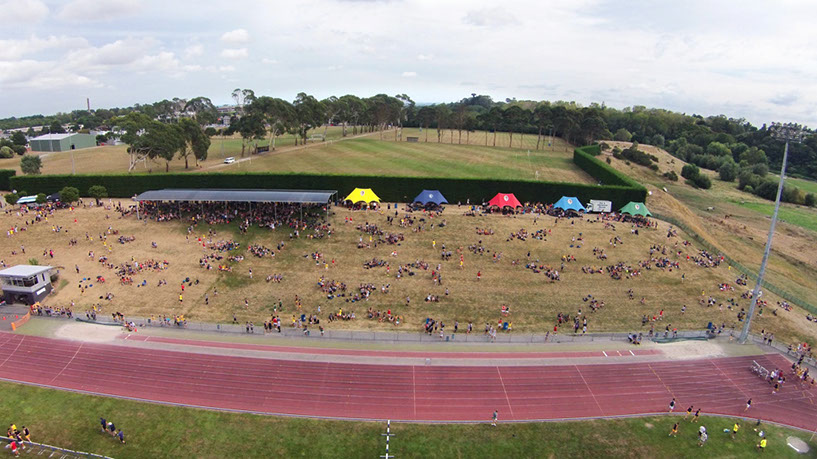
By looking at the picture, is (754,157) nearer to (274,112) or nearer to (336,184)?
(336,184)

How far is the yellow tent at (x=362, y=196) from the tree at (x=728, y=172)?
95.0m

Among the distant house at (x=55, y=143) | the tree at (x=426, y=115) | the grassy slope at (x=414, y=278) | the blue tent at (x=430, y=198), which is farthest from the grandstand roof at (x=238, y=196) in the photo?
the tree at (x=426, y=115)

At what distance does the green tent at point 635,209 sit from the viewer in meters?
57.7

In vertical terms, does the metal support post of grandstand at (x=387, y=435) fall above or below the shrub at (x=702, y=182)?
below

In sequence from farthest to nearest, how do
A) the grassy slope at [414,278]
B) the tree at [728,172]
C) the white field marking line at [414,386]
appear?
the tree at [728,172]
the grassy slope at [414,278]
the white field marking line at [414,386]

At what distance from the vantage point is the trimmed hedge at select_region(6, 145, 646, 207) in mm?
62344

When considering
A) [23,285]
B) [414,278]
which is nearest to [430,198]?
[414,278]

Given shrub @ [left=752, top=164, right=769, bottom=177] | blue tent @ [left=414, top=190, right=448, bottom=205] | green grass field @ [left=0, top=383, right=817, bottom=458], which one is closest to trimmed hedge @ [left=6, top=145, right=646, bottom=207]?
blue tent @ [left=414, top=190, right=448, bottom=205]

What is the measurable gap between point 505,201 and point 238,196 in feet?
111

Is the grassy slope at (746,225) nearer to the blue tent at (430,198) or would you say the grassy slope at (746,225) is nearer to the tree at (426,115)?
the blue tent at (430,198)

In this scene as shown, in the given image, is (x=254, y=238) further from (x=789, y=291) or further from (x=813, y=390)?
(x=789, y=291)

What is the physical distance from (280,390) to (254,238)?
25296 mm

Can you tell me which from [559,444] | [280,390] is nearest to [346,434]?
[280,390]

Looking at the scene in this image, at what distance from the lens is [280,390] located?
3025 cm
